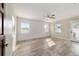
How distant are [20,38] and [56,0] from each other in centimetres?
63

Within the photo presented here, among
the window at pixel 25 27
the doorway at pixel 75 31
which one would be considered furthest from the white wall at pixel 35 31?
the doorway at pixel 75 31

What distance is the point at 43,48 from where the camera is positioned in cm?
137

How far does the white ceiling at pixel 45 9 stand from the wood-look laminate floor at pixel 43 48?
30 centimetres

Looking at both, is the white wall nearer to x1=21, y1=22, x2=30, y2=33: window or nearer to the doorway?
x1=21, y1=22, x2=30, y2=33: window

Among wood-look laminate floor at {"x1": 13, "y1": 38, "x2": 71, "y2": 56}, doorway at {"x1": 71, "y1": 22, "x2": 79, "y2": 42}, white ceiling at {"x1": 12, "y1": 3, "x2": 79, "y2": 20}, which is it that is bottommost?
wood-look laminate floor at {"x1": 13, "y1": 38, "x2": 71, "y2": 56}

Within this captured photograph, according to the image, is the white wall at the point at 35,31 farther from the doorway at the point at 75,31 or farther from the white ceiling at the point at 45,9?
the doorway at the point at 75,31

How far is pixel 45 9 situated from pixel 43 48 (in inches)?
18.9

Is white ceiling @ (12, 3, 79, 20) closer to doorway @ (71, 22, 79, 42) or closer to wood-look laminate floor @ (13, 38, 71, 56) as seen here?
doorway @ (71, 22, 79, 42)

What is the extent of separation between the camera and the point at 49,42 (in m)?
1.40

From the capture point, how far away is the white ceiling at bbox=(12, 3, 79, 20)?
4.45ft

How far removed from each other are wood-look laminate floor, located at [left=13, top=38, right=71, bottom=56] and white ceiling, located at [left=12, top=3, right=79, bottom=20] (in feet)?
1.00

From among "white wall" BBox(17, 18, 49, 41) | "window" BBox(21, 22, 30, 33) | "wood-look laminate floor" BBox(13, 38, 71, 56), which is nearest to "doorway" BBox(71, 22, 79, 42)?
"wood-look laminate floor" BBox(13, 38, 71, 56)

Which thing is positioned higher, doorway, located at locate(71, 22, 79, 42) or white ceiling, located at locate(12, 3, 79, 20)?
white ceiling, located at locate(12, 3, 79, 20)

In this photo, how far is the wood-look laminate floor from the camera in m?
1.36
